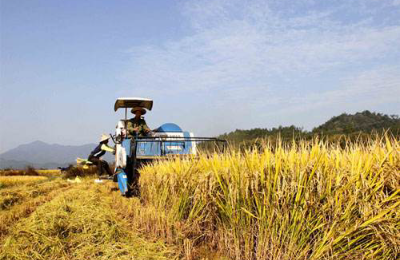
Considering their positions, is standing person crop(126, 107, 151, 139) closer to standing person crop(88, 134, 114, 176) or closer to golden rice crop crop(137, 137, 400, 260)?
standing person crop(88, 134, 114, 176)

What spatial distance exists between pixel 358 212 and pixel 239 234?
1.40 meters

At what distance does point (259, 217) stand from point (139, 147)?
648 cm

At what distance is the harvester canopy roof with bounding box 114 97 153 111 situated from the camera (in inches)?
438

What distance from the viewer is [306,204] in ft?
11.3

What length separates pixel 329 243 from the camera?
328cm

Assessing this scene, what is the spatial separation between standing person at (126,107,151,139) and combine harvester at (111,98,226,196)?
23 cm

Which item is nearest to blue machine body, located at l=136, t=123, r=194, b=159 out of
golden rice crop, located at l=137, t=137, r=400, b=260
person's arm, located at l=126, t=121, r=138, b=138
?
person's arm, located at l=126, t=121, r=138, b=138

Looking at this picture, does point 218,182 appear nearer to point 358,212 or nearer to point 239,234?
point 239,234

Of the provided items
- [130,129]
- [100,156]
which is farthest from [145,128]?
[100,156]

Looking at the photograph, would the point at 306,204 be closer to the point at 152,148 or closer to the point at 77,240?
the point at 77,240

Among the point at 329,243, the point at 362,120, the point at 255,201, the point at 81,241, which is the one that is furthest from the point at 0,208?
the point at 362,120

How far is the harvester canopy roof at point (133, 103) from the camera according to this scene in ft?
36.5

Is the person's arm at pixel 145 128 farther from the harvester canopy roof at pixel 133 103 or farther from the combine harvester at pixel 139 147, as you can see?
the harvester canopy roof at pixel 133 103

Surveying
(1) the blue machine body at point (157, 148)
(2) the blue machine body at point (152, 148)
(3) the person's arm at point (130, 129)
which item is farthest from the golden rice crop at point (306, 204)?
(3) the person's arm at point (130, 129)
